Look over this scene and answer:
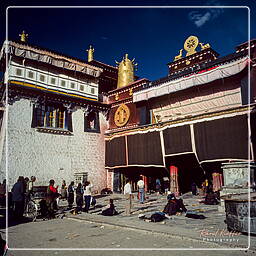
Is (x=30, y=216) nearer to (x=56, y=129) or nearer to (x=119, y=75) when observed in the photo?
(x=56, y=129)

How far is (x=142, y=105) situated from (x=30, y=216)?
12.5 meters

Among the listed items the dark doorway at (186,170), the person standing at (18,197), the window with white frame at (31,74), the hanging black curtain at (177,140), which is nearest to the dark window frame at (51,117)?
the window with white frame at (31,74)

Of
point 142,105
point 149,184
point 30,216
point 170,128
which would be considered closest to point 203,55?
point 142,105

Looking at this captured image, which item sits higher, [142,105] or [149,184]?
[142,105]

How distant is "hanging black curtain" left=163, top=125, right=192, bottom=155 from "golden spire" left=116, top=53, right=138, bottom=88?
8852 mm

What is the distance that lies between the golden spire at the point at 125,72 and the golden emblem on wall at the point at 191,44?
221 inches

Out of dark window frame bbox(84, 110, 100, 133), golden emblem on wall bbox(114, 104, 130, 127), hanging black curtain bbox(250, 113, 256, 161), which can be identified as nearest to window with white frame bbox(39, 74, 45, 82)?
dark window frame bbox(84, 110, 100, 133)

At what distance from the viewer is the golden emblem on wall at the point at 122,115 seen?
22.0 metres

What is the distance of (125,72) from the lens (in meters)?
25.3

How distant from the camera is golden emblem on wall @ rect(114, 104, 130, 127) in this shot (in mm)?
22045

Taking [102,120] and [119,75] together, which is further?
[119,75]

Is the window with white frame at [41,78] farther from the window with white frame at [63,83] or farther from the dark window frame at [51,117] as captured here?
the dark window frame at [51,117]

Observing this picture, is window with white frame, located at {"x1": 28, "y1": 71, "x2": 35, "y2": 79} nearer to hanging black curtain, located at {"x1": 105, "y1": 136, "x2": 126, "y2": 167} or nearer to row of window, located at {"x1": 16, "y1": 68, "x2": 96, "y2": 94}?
row of window, located at {"x1": 16, "y1": 68, "x2": 96, "y2": 94}

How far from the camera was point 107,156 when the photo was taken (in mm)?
22328
